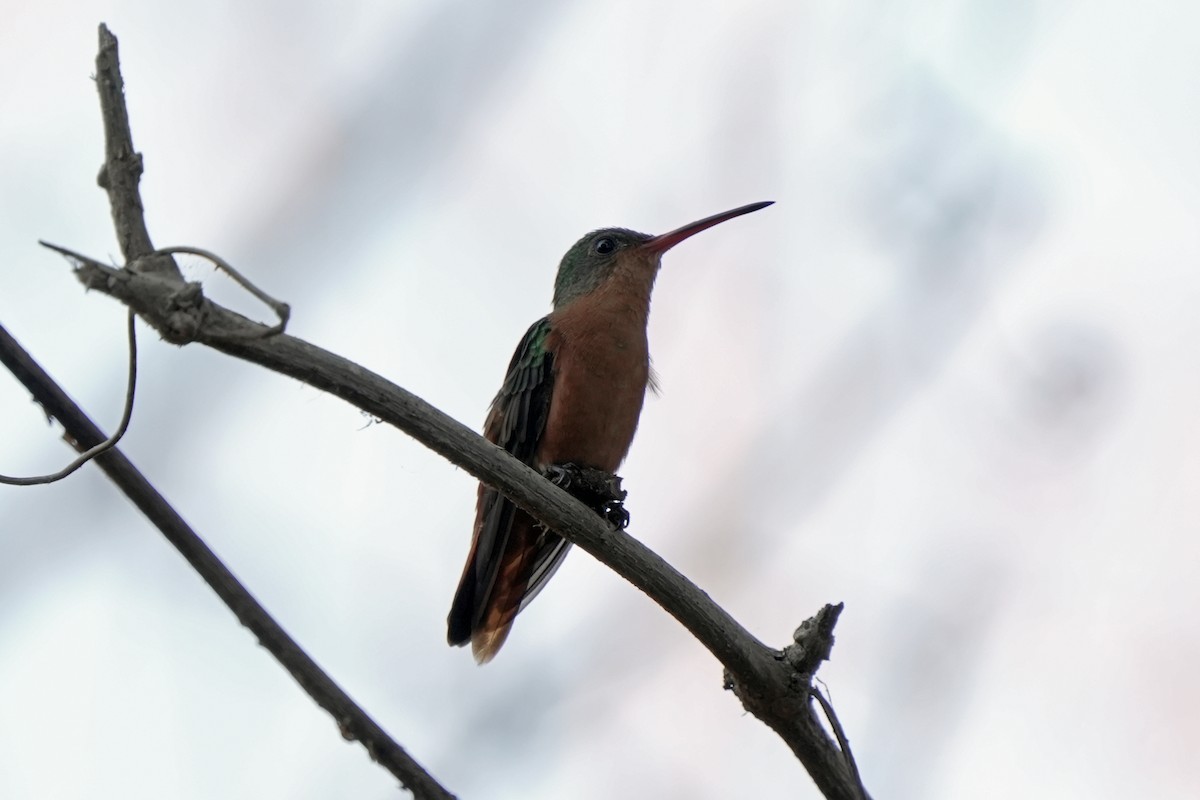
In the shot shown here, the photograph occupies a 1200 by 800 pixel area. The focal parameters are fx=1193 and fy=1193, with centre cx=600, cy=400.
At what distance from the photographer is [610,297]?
7.32 meters

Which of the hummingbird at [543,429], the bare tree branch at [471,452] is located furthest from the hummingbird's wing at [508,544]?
the bare tree branch at [471,452]

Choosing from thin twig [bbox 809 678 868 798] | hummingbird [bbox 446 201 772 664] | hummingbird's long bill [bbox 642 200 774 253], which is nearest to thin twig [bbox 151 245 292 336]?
thin twig [bbox 809 678 868 798]

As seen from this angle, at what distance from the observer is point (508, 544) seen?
647 centimetres

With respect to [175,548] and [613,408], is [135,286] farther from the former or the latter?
[613,408]

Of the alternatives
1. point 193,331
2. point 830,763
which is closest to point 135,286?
point 193,331

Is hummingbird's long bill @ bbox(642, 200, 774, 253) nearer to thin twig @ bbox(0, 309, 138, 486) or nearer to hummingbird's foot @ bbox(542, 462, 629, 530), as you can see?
hummingbird's foot @ bbox(542, 462, 629, 530)

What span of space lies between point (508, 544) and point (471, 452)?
9.51 ft

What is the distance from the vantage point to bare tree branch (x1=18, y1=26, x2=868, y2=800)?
2.86 m

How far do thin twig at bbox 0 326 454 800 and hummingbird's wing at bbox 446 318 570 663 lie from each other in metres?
3.04

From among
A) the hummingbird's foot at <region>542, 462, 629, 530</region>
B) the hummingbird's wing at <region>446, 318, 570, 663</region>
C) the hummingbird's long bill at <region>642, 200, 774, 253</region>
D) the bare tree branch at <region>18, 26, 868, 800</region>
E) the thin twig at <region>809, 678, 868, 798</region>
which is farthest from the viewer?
the hummingbird's long bill at <region>642, 200, 774, 253</region>

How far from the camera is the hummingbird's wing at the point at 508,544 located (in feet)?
20.3

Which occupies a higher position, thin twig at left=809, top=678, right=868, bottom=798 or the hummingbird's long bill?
the hummingbird's long bill

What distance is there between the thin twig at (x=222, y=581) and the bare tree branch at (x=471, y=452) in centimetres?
26

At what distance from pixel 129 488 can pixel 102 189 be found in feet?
2.77
